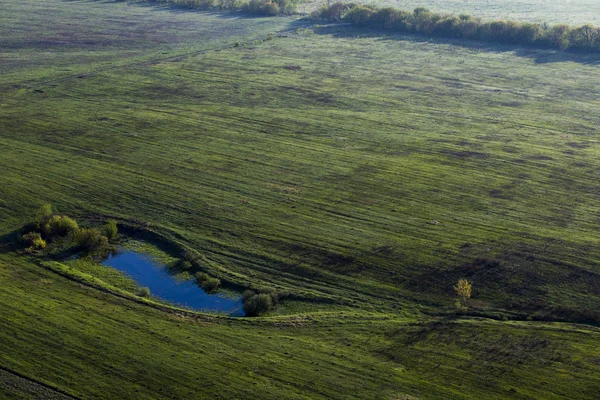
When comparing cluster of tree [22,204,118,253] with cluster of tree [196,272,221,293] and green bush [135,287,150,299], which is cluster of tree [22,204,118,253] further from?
cluster of tree [196,272,221,293]

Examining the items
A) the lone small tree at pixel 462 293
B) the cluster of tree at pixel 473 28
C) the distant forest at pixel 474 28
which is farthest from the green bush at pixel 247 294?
the cluster of tree at pixel 473 28

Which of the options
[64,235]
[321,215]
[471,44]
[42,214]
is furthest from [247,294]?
[471,44]

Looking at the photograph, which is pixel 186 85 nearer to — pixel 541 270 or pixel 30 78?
pixel 30 78

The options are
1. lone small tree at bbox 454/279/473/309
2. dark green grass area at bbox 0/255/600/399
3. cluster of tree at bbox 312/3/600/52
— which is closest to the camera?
dark green grass area at bbox 0/255/600/399

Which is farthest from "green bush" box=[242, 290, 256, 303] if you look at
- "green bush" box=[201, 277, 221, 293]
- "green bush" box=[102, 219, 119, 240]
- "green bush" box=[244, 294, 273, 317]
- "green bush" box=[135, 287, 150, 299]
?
"green bush" box=[102, 219, 119, 240]

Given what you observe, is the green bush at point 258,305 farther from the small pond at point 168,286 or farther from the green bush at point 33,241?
the green bush at point 33,241

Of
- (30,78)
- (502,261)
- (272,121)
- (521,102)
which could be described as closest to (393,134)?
(272,121)
